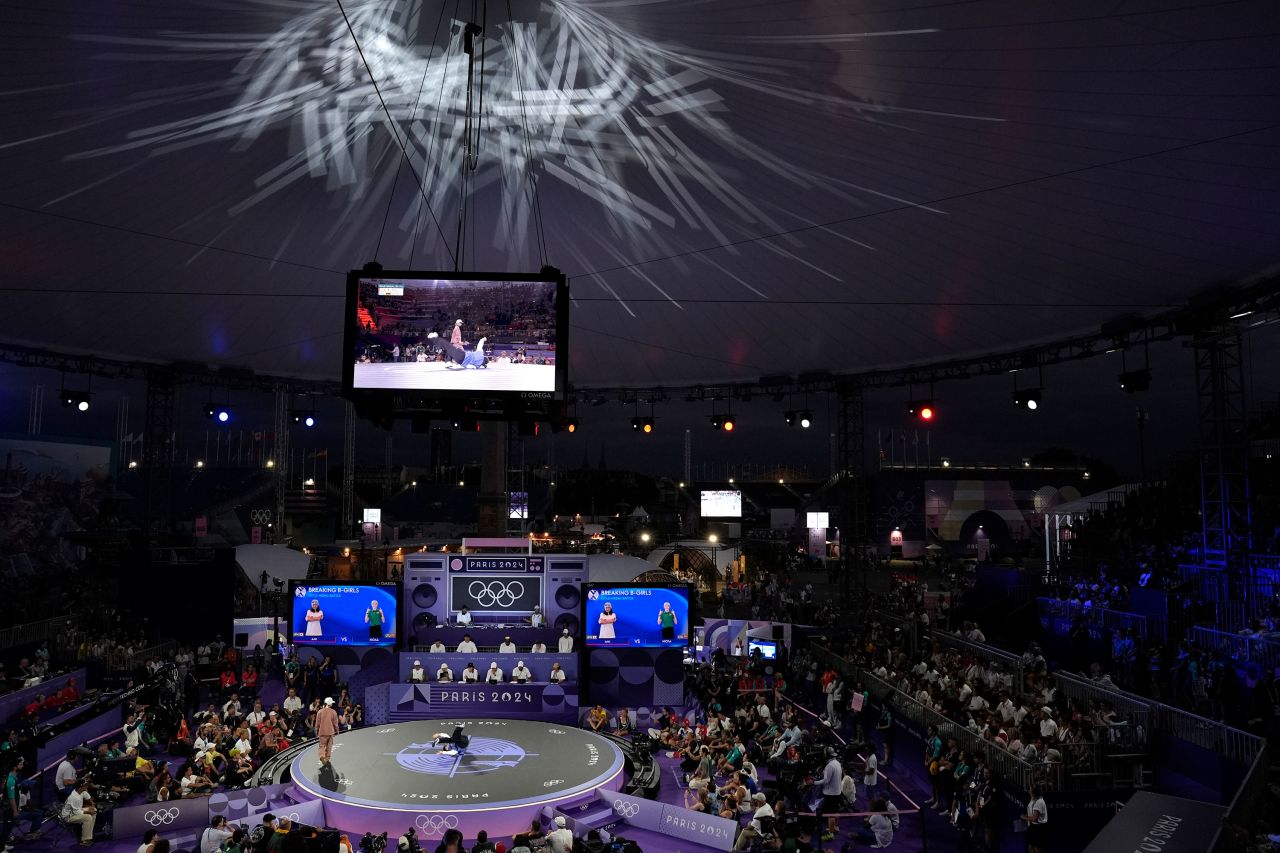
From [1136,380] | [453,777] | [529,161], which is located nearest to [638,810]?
[453,777]

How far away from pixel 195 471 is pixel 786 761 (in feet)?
129

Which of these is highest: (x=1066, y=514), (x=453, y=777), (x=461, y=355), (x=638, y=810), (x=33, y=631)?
(x=461, y=355)

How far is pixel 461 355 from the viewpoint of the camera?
846cm

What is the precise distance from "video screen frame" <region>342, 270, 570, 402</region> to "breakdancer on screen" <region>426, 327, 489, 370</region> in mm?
40

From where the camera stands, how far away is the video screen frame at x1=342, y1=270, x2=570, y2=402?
834 centimetres

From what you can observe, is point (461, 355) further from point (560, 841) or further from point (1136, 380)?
point (1136, 380)

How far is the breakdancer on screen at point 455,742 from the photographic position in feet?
47.0

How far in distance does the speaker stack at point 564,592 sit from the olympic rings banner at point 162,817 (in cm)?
908

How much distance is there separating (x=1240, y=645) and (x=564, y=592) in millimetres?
12708

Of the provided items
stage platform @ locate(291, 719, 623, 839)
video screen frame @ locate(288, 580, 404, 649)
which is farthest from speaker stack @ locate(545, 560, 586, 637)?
stage platform @ locate(291, 719, 623, 839)

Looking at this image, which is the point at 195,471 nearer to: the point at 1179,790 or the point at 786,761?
the point at 786,761

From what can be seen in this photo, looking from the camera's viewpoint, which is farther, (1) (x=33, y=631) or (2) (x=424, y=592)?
(2) (x=424, y=592)

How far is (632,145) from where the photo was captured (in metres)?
9.88

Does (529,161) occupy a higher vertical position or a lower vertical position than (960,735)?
higher
